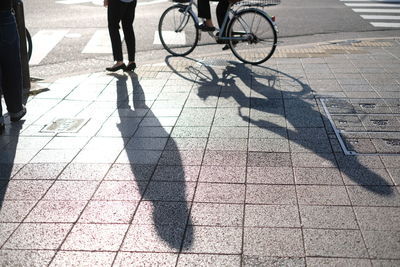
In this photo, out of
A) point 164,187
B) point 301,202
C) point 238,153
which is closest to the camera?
point 301,202

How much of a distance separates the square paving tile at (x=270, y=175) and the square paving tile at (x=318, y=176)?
0.22 feet

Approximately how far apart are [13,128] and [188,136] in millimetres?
1803

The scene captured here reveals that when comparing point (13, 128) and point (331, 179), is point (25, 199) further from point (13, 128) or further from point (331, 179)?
point (331, 179)

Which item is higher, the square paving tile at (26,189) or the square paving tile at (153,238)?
the square paving tile at (153,238)

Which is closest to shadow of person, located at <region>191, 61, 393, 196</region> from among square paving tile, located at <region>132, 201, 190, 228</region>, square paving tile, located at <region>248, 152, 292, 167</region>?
square paving tile, located at <region>248, 152, 292, 167</region>

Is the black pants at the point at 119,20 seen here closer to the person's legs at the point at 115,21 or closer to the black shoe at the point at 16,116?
the person's legs at the point at 115,21

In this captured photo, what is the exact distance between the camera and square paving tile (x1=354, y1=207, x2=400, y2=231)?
12.2 feet

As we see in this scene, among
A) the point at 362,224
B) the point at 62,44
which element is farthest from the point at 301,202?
the point at 62,44

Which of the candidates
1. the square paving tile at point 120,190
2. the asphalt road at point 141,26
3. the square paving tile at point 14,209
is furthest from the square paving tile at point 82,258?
the asphalt road at point 141,26

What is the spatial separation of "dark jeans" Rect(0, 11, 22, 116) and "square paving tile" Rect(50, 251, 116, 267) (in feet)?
8.78

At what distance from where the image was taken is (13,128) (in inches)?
231

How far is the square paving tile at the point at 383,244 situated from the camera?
339 centimetres

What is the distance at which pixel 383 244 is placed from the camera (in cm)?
350

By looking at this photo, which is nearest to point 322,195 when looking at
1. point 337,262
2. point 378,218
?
point 378,218
